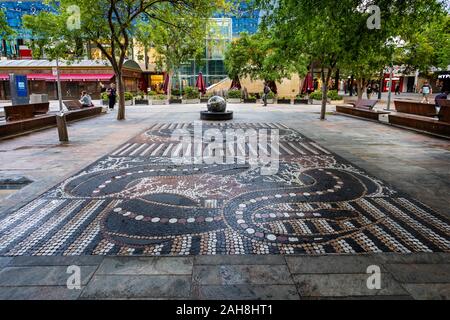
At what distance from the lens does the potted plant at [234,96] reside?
34.6m

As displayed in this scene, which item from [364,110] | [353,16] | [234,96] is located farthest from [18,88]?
[364,110]

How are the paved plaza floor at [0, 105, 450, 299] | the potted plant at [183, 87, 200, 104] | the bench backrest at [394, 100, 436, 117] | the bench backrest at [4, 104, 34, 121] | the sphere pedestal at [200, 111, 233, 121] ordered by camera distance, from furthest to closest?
the potted plant at [183, 87, 200, 104], the sphere pedestal at [200, 111, 233, 121], the bench backrest at [394, 100, 436, 117], the bench backrest at [4, 104, 34, 121], the paved plaza floor at [0, 105, 450, 299]

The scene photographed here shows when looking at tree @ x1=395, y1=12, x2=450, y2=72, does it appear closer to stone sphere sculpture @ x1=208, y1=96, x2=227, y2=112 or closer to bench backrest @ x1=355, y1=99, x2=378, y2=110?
bench backrest @ x1=355, y1=99, x2=378, y2=110

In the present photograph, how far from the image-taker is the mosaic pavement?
4.05 metres

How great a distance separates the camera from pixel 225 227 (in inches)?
179

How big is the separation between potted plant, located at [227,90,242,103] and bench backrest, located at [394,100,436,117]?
18.8 m

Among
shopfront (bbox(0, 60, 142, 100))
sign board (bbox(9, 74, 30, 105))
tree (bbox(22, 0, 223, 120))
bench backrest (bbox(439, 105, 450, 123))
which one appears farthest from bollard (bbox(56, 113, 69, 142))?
shopfront (bbox(0, 60, 142, 100))

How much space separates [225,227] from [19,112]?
13245 millimetres

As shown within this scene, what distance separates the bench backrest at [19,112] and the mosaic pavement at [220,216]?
27.4 feet

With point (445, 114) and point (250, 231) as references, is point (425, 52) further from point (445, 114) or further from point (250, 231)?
point (250, 231)

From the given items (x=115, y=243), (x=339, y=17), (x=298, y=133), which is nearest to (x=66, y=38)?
(x=298, y=133)

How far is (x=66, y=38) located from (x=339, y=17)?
14449 millimetres

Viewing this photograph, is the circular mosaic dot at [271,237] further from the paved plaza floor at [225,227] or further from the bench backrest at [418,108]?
the bench backrest at [418,108]
